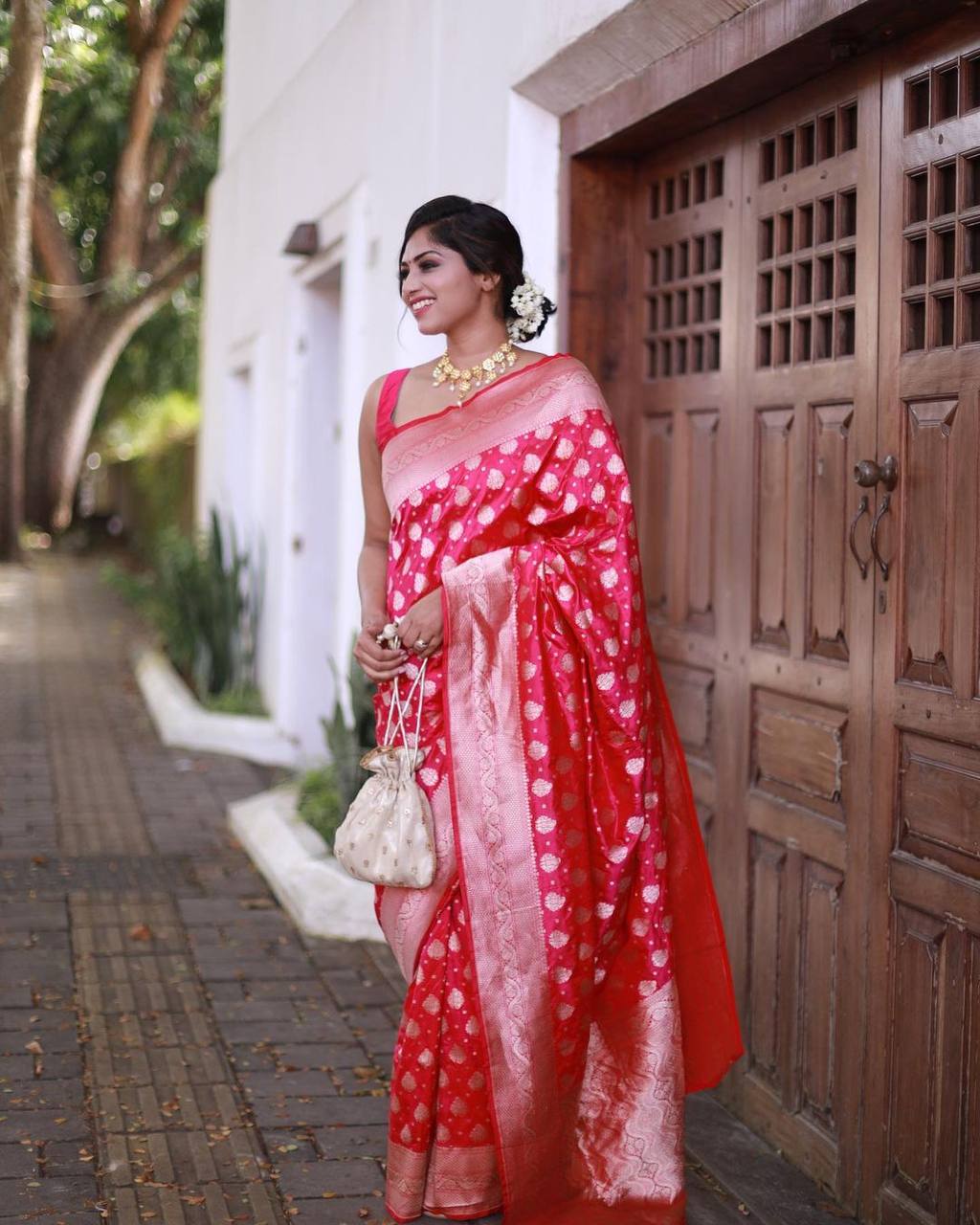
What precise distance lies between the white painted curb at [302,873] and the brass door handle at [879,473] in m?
2.25

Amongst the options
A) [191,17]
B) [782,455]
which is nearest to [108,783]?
[782,455]

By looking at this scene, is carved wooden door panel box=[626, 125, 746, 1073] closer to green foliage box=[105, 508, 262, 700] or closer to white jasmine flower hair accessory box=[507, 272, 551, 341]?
white jasmine flower hair accessory box=[507, 272, 551, 341]

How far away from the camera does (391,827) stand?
9.70 feet

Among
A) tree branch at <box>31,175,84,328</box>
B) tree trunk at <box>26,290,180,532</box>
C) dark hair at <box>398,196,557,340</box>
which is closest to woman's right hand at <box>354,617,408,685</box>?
dark hair at <box>398,196,557,340</box>

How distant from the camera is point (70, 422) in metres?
19.6

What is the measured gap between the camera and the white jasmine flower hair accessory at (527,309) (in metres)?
3.09

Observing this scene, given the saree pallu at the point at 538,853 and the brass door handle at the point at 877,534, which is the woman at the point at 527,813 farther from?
the brass door handle at the point at 877,534

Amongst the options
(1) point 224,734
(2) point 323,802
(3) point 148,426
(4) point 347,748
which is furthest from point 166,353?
(4) point 347,748

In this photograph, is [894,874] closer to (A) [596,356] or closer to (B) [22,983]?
(A) [596,356]

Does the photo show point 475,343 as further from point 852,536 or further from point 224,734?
point 224,734

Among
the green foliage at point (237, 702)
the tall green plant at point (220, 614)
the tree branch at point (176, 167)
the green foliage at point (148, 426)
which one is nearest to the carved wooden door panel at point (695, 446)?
the green foliage at point (237, 702)

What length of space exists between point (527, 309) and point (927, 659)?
104 cm

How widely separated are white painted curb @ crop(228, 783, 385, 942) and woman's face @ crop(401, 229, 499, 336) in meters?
2.17

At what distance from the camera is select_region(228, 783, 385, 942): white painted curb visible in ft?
16.7
